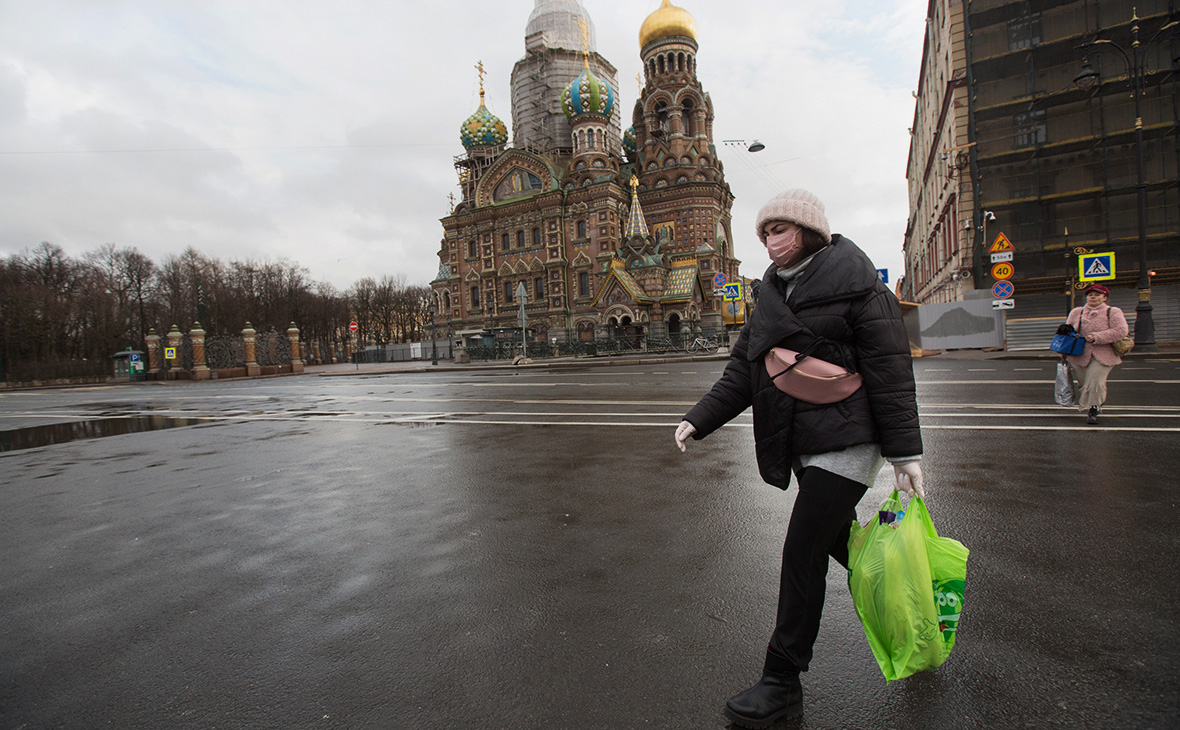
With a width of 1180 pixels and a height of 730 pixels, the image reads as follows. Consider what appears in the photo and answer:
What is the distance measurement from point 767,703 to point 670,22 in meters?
55.0

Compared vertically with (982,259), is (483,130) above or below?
above

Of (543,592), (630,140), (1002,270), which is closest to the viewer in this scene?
A: (543,592)

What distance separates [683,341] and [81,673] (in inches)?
1389

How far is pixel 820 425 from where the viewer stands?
2.27 meters

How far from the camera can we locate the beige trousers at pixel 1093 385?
7.13 meters

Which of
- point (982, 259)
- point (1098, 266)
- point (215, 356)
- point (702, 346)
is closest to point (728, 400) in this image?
point (1098, 266)

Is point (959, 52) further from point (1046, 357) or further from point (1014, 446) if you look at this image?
point (1014, 446)

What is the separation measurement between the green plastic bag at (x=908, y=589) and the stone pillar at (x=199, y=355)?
43.5m

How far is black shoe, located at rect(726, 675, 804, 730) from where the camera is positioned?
2.13 m

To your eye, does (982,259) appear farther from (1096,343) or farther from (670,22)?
(670,22)

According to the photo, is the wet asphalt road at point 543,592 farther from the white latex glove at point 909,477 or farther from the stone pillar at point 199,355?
the stone pillar at point 199,355

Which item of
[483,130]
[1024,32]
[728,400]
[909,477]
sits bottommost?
[909,477]

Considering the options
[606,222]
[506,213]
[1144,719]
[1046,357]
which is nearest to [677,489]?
[1144,719]

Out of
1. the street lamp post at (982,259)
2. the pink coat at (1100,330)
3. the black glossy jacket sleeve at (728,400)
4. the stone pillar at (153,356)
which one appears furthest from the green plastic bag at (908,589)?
the stone pillar at (153,356)
